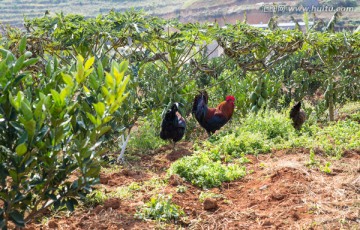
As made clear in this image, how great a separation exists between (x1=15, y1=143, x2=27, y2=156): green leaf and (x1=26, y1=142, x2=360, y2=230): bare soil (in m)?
1.26

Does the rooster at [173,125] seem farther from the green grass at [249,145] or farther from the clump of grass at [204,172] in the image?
the clump of grass at [204,172]

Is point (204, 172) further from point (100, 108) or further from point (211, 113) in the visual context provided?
point (211, 113)

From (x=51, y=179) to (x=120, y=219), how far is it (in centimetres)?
108

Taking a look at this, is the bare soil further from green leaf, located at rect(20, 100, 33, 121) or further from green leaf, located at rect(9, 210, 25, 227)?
green leaf, located at rect(20, 100, 33, 121)

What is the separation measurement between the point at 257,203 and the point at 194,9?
143 feet

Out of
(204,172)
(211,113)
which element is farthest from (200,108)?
(204,172)

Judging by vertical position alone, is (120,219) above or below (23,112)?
below

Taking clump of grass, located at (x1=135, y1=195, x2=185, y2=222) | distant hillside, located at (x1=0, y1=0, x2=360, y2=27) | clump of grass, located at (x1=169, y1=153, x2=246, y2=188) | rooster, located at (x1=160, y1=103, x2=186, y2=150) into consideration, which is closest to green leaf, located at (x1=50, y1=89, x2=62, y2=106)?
clump of grass, located at (x1=135, y1=195, x2=185, y2=222)

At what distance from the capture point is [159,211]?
362 centimetres

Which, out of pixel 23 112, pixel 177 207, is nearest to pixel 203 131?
pixel 177 207

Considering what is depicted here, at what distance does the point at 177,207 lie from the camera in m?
3.76

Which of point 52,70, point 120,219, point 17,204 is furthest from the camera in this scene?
point 120,219

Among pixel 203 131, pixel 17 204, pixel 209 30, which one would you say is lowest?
pixel 203 131

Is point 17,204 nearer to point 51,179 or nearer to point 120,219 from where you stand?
point 51,179
